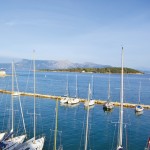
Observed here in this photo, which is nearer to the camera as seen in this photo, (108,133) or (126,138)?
(126,138)

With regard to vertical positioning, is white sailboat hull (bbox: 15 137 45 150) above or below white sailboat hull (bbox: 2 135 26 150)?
below

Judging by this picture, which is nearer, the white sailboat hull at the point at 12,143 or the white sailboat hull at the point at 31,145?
the white sailboat hull at the point at 12,143

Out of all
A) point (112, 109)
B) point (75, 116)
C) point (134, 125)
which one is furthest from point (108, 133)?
point (112, 109)

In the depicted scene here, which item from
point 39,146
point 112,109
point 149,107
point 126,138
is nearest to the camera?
point 39,146

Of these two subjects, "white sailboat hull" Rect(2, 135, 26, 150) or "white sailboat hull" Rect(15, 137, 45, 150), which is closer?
"white sailboat hull" Rect(2, 135, 26, 150)

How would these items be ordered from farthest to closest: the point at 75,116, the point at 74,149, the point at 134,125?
the point at 75,116 → the point at 134,125 → the point at 74,149

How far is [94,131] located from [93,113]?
18687 millimetres

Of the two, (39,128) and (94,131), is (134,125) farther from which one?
(39,128)

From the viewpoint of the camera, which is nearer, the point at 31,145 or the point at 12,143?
the point at 12,143

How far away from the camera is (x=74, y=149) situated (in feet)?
149

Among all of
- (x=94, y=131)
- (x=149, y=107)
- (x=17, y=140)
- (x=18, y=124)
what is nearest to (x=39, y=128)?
(x=18, y=124)

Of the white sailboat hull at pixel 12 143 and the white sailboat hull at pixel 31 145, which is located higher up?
the white sailboat hull at pixel 12 143

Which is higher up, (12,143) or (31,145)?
(12,143)

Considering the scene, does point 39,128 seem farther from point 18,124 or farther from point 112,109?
point 112,109
